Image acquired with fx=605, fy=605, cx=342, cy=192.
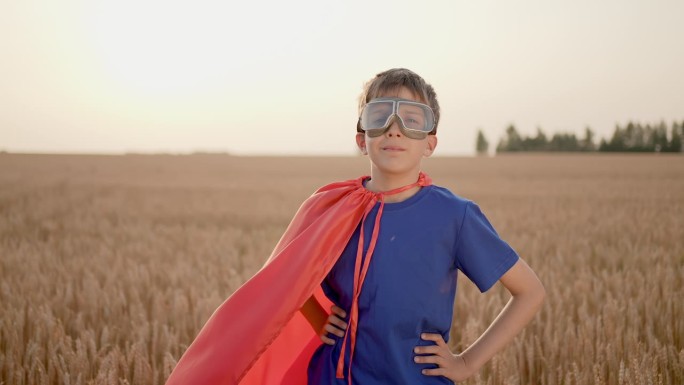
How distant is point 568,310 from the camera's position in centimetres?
475

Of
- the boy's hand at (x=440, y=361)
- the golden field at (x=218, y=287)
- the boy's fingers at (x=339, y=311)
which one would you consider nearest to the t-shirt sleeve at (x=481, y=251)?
the boy's hand at (x=440, y=361)

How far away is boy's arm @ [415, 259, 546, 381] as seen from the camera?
6.67ft

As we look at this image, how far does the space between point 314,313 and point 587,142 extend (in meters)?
68.6

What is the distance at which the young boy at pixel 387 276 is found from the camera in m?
Result: 2.03

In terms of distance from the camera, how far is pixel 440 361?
2.02 m

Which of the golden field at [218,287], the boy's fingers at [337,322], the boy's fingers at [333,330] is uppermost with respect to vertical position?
the boy's fingers at [337,322]

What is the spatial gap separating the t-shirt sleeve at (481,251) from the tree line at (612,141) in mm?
64025

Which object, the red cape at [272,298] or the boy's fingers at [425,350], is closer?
the boy's fingers at [425,350]

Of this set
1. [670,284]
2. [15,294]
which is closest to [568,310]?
[670,284]

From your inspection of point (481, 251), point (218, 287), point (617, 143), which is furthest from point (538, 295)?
point (617, 143)

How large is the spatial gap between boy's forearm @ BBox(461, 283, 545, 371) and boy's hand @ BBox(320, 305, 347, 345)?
430 mm

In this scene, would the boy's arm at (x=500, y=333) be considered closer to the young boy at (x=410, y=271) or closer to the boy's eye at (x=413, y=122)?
the young boy at (x=410, y=271)

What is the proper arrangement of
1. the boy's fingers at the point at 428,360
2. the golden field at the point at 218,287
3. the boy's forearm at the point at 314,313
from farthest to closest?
the golden field at the point at 218,287 → the boy's forearm at the point at 314,313 → the boy's fingers at the point at 428,360

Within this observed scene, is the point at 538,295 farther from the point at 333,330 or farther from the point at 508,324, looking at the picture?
the point at 333,330
